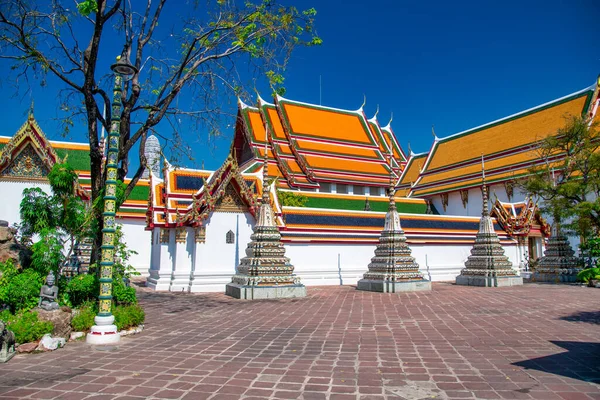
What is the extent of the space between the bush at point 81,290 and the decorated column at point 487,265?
1336 cm

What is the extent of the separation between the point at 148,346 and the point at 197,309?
13.3ft

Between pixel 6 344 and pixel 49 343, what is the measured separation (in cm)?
60

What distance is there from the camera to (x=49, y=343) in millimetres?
6074

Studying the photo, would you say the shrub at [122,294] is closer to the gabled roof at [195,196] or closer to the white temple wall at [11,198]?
the gabled roof at [195,196]

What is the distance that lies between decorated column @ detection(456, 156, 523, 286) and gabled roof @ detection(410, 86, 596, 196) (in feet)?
40.5

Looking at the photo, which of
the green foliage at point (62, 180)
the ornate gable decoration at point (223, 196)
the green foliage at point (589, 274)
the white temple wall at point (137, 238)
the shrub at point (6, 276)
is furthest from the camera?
the white temple wall at point (137, 238)

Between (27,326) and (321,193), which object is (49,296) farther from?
(321,193)

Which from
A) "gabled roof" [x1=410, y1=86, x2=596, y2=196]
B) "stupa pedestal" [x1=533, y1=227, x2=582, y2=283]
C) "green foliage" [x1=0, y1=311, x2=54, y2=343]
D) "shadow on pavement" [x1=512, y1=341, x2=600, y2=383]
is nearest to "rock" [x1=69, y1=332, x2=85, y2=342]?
"green foliage" [x1=0, y1=311, x2=54, y2=343]

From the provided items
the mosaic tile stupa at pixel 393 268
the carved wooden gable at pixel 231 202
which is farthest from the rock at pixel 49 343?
the mosaic tile stupa at pixel 393 268

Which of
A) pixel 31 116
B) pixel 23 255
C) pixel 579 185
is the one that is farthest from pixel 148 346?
pixel 579 185

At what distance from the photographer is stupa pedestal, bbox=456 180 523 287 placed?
1625 cm

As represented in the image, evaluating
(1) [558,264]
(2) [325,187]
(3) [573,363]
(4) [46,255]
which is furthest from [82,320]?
(2) [325,187]

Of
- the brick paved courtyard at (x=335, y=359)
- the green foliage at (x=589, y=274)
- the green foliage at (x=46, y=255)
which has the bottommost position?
the brick paved courtyard at (x=335, y=359)

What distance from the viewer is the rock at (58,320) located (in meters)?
6.57
